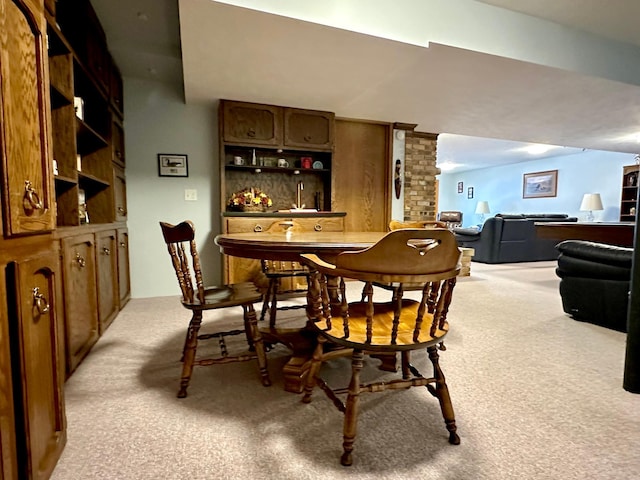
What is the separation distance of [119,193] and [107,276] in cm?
96

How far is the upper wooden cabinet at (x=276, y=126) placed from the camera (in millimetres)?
3486

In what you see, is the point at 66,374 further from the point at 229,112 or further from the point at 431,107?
the point at 431,107

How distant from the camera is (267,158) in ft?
12.9

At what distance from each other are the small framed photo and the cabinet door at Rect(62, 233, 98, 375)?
1.57 metres

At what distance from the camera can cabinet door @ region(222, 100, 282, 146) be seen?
3.47 meters

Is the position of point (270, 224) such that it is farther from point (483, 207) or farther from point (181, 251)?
point (483, 207)

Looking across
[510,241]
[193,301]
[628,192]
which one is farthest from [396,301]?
[628,192]

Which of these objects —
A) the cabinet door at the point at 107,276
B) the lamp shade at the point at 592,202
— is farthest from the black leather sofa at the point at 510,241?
the cabinet door at the point at 107,276

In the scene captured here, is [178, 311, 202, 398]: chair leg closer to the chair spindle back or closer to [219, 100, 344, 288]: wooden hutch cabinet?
the chair spindle back

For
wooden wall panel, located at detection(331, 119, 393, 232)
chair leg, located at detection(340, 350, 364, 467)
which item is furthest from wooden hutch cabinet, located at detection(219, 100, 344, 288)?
chair leg, located at detection(340, 350, 364, 467)

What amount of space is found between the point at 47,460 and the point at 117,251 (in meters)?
→ 2.10

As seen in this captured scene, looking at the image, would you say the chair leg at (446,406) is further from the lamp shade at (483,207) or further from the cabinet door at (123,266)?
the lamp shade at (483,207)

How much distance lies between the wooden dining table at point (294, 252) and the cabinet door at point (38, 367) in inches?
27.4

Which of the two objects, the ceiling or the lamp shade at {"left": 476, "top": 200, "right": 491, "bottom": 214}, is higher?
the ceiling
